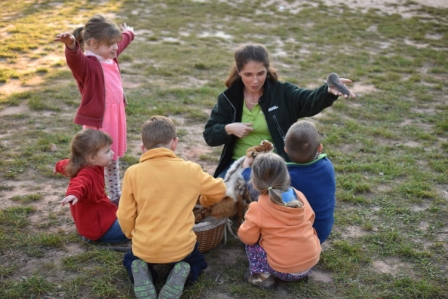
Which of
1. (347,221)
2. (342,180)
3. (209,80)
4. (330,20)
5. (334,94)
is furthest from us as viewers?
(330,20)

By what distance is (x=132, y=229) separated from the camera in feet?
10.4

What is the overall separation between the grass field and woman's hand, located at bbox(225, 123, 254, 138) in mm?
874

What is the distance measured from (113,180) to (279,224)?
5.79 feet

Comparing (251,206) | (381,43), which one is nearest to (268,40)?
(381,43)

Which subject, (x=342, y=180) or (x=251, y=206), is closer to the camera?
(x=251, y=206)

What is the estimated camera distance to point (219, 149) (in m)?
5.48

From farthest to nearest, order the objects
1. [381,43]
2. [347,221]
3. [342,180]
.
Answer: [381,43] → [342,180] → [347,221]

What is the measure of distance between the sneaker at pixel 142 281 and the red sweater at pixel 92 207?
0.67 m

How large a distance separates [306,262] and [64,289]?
156cm

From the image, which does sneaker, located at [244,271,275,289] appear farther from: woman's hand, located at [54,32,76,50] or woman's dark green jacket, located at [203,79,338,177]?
woman's hand, located at [54,32,76,50]

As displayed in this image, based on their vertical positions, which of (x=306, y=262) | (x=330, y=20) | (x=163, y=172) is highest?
(x=163, y=172)

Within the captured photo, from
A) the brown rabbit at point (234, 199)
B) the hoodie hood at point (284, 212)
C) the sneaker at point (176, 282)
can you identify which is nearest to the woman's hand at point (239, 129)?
the brown rabbit at point (234, 199)

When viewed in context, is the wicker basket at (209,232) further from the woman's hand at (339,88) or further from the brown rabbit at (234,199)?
the woman's hand at (339,88)

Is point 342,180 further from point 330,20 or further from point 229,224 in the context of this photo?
point 330,20
